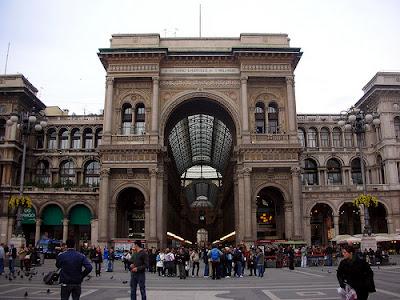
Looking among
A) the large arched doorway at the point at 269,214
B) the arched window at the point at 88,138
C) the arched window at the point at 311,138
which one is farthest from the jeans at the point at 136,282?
the arched window at the point at 311,138

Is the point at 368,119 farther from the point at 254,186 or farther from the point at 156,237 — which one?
the point at 156,237

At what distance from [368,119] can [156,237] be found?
2272 centimetres

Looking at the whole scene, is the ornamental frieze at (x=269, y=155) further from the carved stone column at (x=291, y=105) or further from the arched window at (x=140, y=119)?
the arched window at (x=140, y=119)

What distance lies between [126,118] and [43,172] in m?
20.5

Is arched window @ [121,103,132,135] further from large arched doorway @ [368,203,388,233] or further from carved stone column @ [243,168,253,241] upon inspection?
large arched doorway @ [368,203,388,233]

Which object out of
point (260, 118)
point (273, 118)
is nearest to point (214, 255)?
point (260, 118)

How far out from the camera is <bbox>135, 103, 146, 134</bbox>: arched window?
48.4m

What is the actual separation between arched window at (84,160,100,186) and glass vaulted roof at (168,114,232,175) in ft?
37.8

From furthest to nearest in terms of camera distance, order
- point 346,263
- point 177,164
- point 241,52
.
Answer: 1. point 177,164
2. point 241,52
3. point 346,263

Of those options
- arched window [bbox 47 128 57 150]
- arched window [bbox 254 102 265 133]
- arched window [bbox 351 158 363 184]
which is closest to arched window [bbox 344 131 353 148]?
arched window [bbox 351 158 363 184]

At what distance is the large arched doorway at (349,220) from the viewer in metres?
58.6

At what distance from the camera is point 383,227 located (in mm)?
57156

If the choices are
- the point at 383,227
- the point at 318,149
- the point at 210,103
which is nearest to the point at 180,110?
the point at 210,103

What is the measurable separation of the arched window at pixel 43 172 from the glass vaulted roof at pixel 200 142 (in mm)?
17821
